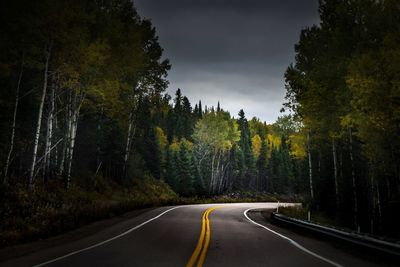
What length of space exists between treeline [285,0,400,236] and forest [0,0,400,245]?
0.23 feet

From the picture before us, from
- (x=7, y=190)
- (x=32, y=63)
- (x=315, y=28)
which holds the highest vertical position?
(x=315, y=28)

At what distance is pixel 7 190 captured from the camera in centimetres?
1435

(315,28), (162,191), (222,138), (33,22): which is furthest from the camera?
(222,138)

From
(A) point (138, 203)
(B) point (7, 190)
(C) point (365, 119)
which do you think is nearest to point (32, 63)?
(B) point (7, 190)

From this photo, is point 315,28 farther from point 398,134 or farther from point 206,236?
point 206,236

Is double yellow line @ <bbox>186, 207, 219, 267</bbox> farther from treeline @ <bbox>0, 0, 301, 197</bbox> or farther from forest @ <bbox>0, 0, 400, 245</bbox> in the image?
treeline @ <bbox>0, 0, 301, 197</bbox>

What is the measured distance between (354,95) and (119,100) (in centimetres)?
1491

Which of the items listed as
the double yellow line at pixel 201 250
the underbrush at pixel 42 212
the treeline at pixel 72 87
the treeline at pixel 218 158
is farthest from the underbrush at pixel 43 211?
the treeline at pixel 218 158

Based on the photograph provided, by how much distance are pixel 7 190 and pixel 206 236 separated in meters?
9.20

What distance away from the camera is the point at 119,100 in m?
22.7

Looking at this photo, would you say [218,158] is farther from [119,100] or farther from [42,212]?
[42,212]

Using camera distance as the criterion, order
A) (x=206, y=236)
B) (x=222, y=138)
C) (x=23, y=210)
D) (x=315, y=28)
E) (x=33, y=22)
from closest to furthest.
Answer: (x=206, y=236)
(x=23, y=210)
(x=33, y=22)
(x=315, y=28)
(x=222, y=138)

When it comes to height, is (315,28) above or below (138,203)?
above

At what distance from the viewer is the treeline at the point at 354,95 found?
15023mm
